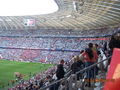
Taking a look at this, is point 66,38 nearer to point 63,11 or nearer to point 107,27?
point 107,27

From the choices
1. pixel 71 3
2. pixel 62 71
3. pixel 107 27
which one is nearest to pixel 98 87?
pixel 62 71

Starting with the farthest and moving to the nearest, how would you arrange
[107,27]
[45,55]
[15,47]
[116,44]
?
[15,47] → [45,55] → [107,27] → [116,44]

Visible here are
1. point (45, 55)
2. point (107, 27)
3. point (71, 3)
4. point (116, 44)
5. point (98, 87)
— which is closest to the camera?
point (98, 87)

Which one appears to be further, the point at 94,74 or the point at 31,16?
the point at 31,16

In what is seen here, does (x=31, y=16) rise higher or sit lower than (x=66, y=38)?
higher

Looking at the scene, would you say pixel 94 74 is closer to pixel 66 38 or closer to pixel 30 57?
pixel 30 57

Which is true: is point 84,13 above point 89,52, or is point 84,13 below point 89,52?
above

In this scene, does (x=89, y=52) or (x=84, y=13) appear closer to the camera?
(x=89, y=52)

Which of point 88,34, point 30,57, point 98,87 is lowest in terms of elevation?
point 30,57

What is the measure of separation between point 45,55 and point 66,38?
8.65 m

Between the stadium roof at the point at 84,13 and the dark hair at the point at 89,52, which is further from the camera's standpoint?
the stadium roof at the point at 84,13

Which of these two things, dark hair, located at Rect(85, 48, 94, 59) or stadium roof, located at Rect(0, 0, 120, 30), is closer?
dark hair, located at Rect(85, 48, 94, 59)

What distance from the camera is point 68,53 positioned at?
55719mm

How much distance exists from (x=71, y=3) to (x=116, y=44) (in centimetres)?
3113
